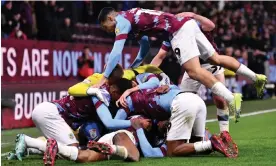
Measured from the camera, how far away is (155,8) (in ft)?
67.8

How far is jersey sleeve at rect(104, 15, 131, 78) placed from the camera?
8802 millimetres

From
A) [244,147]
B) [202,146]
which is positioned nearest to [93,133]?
[202,146]

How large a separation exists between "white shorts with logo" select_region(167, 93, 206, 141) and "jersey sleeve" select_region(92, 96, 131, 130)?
52 centimetres

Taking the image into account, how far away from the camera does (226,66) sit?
31.7ft

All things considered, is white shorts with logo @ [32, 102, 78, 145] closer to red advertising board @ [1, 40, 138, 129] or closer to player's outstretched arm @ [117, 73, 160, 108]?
player's outstretched arm @ [117, 73, 160, 108]

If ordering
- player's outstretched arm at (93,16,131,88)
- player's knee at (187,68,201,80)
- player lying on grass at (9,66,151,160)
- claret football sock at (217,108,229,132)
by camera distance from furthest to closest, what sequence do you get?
claret football sock at (217,108,229,132) → player's knee at (187,68,201,80) → player's outstretched arm at (93,16,131,88) → player lying on grass at (9,66,151,160)

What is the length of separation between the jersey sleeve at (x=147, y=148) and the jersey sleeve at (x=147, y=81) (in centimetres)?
62

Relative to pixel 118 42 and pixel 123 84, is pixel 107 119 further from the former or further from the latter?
pixel 118 42

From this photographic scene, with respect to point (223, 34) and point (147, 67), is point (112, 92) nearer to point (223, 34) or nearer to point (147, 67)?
point (147, 67)

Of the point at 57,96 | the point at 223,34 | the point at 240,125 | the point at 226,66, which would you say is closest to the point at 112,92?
the point at 226,66

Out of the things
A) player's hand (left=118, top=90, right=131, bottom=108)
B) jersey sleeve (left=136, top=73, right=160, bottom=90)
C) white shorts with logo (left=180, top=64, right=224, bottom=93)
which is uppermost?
jersey sleeve (left=136, top=73, right=160, bottom=90)

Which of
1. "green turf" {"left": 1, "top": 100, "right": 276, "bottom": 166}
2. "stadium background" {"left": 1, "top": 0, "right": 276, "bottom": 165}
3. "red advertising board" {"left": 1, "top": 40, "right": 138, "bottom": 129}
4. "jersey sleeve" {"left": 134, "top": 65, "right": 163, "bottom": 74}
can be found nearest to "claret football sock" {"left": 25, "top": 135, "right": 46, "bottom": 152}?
"green turf" {"left": 1, "top": 100, "right": 276, "bottom": 166}

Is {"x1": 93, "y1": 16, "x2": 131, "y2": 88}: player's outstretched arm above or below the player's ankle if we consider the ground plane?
above

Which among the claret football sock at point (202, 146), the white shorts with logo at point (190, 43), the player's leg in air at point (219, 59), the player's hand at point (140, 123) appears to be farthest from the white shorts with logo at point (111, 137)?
the player's leg in air at point (219, 59)
